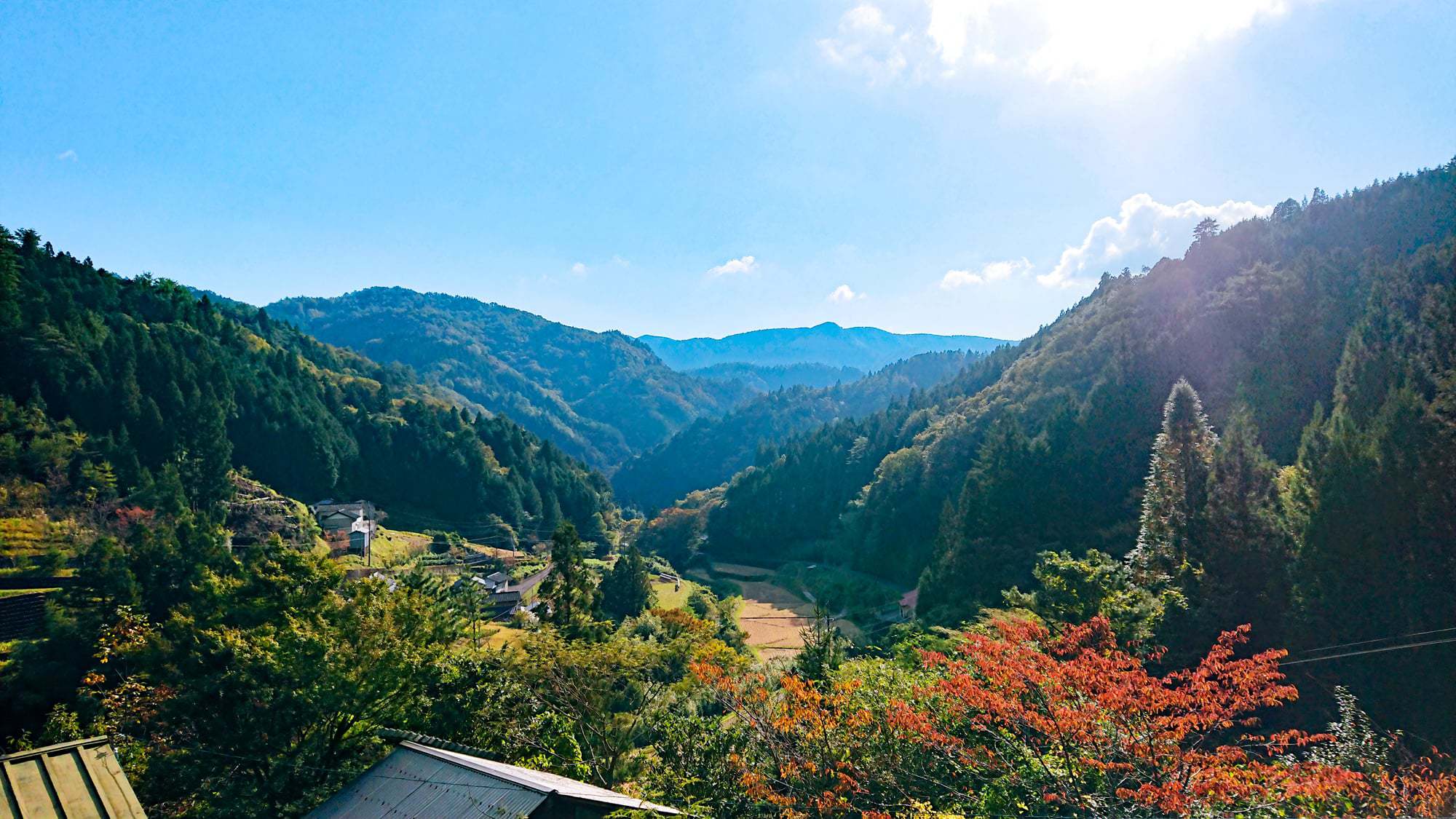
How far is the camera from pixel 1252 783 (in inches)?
338

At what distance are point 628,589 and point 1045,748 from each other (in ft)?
120

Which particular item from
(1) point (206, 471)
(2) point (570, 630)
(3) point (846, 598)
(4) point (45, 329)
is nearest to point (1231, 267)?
(3) point (846, 598)

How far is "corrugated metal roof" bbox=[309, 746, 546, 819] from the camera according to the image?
736 cm

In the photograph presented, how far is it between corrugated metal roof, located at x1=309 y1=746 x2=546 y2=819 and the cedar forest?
2.91 m

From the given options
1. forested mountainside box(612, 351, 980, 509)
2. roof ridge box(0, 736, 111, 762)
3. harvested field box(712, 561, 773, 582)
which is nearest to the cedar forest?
roof ridge box(0, 736, 111, 762)

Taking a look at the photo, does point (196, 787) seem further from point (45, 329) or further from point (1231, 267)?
point (1231, 267)

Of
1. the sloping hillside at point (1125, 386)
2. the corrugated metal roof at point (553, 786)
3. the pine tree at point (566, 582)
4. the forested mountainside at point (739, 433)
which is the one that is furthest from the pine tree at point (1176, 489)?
the forested mountainside at point (739, 433)

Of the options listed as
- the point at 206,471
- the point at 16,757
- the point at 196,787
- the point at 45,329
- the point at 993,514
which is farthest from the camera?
the point at 206,471

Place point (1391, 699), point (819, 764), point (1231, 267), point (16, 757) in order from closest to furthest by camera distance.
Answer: point (16, 757) → point (819, 764) → point (1391, 699) → point (1231, 267)

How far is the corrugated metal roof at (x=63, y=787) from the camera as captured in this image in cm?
409

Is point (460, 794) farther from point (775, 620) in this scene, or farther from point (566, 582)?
point (775, 620)

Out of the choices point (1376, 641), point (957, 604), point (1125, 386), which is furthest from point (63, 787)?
point (1125, 386)

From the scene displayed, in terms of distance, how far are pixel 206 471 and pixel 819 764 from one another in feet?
184

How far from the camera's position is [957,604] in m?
35.0
